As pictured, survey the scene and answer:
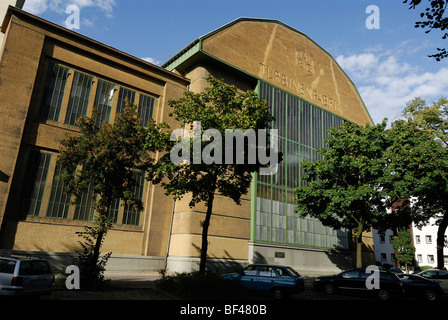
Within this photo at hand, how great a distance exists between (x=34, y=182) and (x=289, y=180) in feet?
66.5

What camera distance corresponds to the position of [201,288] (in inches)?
457

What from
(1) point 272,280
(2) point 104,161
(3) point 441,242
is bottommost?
(1) point 272,280

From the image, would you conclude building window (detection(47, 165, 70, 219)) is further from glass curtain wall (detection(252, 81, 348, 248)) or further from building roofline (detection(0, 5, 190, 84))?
glass curtain wall (detection(252, 81, 348, 248))

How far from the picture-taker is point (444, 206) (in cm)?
2641

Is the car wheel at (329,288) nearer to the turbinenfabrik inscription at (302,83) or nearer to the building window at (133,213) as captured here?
the building window at (133,213)

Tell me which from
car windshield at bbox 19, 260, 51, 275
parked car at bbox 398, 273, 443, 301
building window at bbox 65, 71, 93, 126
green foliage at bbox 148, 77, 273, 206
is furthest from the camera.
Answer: building window at bbox 65, 71, 93, 126

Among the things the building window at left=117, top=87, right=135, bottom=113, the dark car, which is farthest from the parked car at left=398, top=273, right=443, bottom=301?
the building window at left=117, top=87, right=135, bottom=113

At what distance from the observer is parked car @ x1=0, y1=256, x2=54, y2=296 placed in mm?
9016

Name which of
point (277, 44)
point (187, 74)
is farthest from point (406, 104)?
point (187, 74)

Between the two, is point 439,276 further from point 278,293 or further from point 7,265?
point 7,265

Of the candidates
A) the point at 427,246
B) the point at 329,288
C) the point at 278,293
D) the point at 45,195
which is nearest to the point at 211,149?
the point at 278,293

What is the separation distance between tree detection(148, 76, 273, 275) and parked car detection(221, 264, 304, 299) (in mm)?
2818
